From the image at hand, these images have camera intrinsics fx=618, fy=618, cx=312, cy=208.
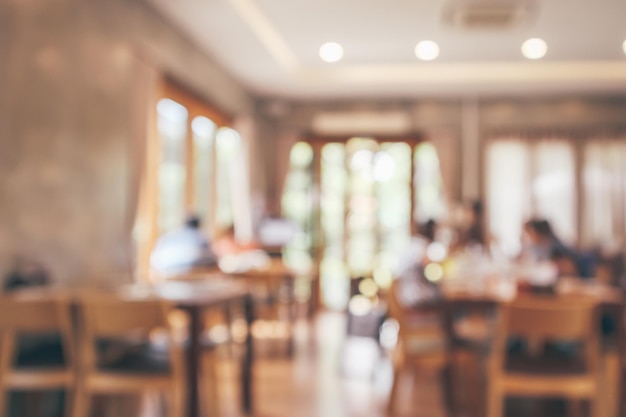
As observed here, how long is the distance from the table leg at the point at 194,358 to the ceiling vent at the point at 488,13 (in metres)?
3.87

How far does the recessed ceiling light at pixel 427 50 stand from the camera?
7.11 metres

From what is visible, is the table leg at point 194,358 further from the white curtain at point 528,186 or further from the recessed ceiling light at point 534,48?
the white curtain at point 528,186

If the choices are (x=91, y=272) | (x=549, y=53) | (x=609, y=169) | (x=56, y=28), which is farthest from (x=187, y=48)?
(x=609, y=169)

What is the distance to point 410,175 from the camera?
32.5 ft

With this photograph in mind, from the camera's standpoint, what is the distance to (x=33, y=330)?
3.04 meters

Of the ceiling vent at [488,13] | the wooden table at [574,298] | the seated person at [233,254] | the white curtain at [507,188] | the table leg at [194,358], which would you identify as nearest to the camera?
the table leg at [194,358]

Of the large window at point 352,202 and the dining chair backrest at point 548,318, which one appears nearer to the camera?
the dining chair backrest at point 548,318

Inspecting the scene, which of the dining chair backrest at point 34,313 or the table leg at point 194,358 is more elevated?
the dining chair backrest at point 34,313

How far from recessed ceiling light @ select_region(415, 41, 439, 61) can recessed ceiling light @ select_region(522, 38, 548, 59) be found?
39.7 inches

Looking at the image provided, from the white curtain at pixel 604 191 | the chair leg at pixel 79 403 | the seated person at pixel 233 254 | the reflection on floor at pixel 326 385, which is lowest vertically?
the reflection on floor at pixel 326 385

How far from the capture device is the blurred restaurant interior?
3.50 meters

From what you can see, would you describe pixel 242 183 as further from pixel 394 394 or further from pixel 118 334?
pixel 118 334

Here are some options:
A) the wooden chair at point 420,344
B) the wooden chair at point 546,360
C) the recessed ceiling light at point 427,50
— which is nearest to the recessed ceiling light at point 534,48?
the recessed ceiling light at point 427,50

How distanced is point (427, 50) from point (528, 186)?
3.30 metres
